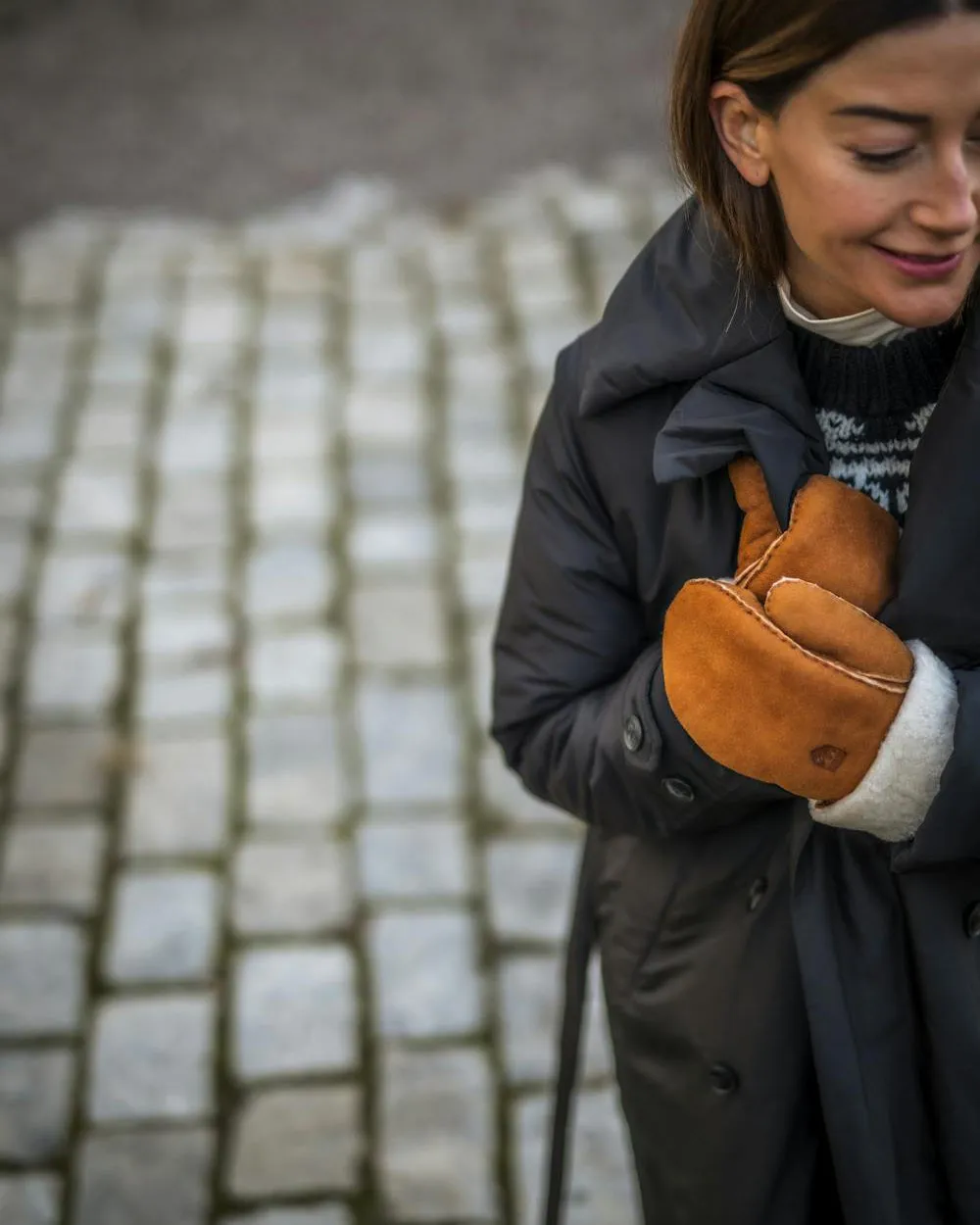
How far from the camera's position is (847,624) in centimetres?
176

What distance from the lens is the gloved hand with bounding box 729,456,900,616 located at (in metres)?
1.78

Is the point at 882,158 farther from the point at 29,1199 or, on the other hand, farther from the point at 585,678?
the point at 29,1199

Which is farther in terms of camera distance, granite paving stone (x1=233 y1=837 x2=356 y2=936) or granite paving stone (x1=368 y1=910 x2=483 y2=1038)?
granite paving stone (x1=233 y1=837 x2=356 y2=936)

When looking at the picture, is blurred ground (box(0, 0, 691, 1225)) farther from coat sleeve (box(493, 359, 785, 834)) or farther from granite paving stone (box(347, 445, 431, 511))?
coat sleeve (box(493, 359, 785, 834))

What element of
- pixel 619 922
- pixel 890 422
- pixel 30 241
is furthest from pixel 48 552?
pixel 890 422

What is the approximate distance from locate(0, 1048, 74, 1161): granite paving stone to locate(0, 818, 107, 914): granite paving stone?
1.29 ft

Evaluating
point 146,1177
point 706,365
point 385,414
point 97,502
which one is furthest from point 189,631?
point 706,365

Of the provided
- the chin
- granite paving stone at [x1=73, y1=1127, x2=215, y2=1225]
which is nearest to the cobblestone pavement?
granite paving stone at [x1=73, y1=1127, x2=215, y2=1225]

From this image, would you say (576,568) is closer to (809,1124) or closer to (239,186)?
(809,1124)

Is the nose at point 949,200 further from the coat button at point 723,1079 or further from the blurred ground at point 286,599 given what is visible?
the blurred ground at point 286,599

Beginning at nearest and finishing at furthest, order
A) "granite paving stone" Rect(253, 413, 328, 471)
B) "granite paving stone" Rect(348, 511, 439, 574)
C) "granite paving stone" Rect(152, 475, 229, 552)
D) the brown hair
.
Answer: the brown hair → "granite paving stone" Rect(348, 511, 439, 574) → "granite paving stone" Rect(152, 475, 229, 552) → "granite paving stone" Rect(253, 413, 328, 471)

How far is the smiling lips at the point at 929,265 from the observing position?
1683mm

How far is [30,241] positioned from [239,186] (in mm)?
815

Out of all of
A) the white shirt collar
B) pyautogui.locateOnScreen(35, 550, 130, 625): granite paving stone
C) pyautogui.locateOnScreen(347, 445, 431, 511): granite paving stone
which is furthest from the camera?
pyautogui.locateOnScreen(347, 445, 431, 511): granite paving stone
